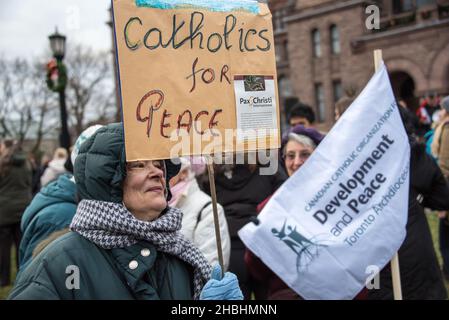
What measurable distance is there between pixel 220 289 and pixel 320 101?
84.9 ft

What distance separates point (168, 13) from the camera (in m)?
1.99

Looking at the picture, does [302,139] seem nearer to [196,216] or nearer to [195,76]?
[196,216]

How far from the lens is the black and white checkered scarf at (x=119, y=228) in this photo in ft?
6.31

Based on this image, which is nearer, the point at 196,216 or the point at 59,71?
the point at 196,216

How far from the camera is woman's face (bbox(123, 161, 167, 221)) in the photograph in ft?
6.77

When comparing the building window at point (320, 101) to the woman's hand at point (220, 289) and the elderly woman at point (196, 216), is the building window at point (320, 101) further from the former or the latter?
the woman's hand at point (220, 289)

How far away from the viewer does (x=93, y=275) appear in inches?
73.5

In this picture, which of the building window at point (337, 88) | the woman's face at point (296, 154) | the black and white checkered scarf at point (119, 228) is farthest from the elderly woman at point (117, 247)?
the building window at point (337, 88)

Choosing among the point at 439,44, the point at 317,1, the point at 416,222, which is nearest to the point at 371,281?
the point at 416,222

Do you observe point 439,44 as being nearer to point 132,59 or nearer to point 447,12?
point 447,12

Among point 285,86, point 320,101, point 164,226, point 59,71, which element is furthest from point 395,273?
point 285,86

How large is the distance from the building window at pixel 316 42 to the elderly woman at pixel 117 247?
85.1ft

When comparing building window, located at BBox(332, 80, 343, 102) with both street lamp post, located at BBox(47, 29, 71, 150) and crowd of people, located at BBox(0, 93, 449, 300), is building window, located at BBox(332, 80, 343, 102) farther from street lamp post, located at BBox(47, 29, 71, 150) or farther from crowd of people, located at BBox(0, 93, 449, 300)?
crowd of people, located at BBox(0, 93, 449, 300)
